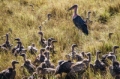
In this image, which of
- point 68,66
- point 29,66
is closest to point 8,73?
point 29,66

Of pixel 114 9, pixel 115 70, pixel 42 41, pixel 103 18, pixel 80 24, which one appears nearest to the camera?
pixel 115 70

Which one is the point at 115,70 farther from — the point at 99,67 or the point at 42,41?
the point at 42,41

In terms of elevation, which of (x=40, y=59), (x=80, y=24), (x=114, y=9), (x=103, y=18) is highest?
(x=114, y=9)

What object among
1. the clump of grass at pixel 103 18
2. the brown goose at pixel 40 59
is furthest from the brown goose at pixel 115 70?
the clump of grass at pixel 103 18

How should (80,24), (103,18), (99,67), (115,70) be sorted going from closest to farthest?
(115,70) < (99,67) < (80,24) < (103,18)

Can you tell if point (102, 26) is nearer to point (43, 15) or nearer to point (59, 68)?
point (43, 15)

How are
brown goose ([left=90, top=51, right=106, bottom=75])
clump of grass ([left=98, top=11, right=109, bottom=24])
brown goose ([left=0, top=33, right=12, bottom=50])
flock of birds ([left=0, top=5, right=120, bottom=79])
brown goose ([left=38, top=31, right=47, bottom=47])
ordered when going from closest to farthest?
flock of birds ([left=0, top=5, right=120, bottom=79]) → brown goose ([left=90, top=51, right=106, bottom=75]) → brown goose ([left=0, top=33, right=12, bottom=50]) → brown goose ([left=38, top=31, right=47, bottom=47]) → clump of grass ([left=98, top=11, right=109, bottom=24])

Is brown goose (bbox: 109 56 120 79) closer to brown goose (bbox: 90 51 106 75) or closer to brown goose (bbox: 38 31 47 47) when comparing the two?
brown goose (bbox: 90 51 106 75)

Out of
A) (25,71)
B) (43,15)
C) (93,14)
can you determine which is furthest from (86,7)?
(25,71)

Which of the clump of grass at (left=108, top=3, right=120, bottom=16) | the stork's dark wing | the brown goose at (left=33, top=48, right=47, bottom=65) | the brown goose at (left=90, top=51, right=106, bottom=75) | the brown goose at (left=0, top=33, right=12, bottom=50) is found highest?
the clump of grass at (left=108, top=3, right=120, bottom=16)

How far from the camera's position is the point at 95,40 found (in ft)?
28.9

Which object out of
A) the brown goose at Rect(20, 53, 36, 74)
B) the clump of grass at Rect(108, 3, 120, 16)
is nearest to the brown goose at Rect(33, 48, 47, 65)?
the brown goose at Rect(20, 53, 36, 74)

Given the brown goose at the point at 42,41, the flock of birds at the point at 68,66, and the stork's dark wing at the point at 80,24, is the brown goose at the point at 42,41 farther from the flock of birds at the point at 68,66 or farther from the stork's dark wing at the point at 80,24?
the stork's dark wing at the point at 80,24

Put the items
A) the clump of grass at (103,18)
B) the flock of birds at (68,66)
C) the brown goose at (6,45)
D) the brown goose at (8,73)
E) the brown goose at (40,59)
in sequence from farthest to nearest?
the clump of grass at (103,18), the brown goose at (6,45), the brown goose at (40,59), the brown goose at (8,73), the flock of birds at (68,66)
